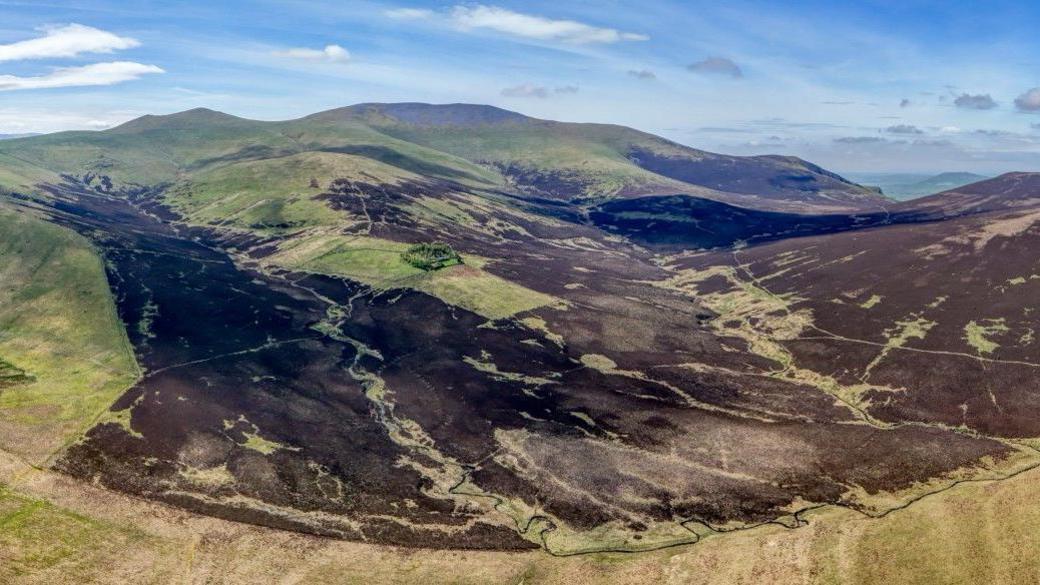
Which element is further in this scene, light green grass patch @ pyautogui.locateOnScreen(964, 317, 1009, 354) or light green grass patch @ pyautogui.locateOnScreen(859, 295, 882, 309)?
light green grass patch @ pyautogui.locateOnScreen(859, 295, 882, 309)

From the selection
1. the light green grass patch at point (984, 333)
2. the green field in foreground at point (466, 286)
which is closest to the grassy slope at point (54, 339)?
the green field in foreground at point (466, 286)

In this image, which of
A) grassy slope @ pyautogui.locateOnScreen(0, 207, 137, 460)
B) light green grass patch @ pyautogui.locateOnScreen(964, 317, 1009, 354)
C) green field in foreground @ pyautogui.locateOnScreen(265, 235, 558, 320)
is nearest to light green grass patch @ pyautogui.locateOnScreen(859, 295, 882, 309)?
light green grass patch @ pyautogui.locateOnScreen(964, 317, 1009, 354)

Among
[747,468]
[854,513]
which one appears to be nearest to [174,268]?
[747,468]

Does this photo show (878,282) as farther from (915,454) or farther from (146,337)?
(146,337)

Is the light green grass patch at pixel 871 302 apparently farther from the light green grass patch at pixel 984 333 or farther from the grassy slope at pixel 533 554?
the grassy slope at pixel 533 554

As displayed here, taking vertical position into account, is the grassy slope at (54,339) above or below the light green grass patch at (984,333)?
below

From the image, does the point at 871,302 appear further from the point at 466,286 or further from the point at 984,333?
the point at 466,286

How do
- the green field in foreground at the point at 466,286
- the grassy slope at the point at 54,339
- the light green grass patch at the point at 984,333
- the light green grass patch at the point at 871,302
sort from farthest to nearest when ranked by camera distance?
1. the green field in foreground at the point at 466,286
2. the light green grass patch at the point at 871,302
3. the light green grass patch at the point at 984,333
4. the grassy slope at the point at 54,339

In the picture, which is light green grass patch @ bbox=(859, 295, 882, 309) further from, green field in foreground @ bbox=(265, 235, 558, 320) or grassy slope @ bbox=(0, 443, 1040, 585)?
grassy slope @ bbox=(0, 443, 1040, 585)
